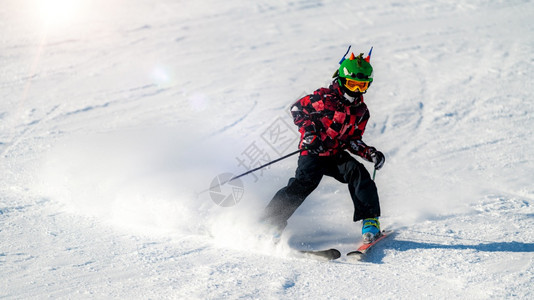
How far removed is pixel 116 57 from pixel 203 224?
702 centimetres

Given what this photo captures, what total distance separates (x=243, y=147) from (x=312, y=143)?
2.84 meters

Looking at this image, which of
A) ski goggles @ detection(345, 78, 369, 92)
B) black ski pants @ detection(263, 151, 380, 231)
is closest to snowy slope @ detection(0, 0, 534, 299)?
black ski pants @ detection(263, 151, 380, 231)

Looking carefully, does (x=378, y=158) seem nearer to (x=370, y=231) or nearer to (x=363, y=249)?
(x=370, y=231)

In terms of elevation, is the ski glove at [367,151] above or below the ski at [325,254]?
above

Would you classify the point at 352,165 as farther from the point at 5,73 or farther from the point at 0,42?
the point at 0,42

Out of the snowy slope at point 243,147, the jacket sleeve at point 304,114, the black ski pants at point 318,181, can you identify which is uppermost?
the jacket sleeve at point 304,114

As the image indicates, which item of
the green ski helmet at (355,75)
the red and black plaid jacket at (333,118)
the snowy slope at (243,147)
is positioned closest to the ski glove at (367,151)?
the red and black plaid jacket at (333,118)

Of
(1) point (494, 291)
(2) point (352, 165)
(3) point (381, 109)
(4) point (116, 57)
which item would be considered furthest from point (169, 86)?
(1) point (494, 291)

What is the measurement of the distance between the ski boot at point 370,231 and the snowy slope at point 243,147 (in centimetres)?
16

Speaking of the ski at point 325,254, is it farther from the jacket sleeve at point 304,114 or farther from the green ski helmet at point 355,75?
the green ski helmet at point 355,75

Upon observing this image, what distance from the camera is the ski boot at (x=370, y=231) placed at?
3.61 metres

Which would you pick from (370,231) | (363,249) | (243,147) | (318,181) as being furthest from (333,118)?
(243,147)

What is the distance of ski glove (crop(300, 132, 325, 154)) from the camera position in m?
3.55

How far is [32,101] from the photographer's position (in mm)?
7879
